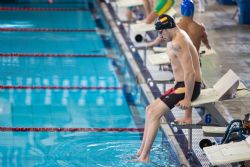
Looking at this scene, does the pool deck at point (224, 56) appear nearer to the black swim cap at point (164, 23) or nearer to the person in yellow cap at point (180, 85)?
the person in yellow cap at point (180, 85)

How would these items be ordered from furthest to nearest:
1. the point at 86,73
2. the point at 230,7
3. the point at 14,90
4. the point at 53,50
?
the point at 230,7, the point at 53,50, the point at 86,73, the point at 14,90

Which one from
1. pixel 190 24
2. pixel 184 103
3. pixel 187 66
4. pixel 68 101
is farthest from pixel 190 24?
pixel 68 101

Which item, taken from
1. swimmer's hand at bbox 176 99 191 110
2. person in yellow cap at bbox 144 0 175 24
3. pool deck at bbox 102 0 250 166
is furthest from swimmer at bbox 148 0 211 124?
person in yellow cap at bbox 144 0 175 24

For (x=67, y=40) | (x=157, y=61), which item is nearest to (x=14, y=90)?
(x=157, y=61)

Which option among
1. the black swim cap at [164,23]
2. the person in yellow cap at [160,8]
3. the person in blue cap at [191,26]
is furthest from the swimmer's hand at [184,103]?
the person in yellow cap at [160,8]

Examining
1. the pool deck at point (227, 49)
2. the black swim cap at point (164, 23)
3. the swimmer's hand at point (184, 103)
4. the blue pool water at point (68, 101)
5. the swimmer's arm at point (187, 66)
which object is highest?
the black swim cap at point (164, 23)

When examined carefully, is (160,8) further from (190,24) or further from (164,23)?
(164,23)

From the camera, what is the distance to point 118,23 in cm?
1477

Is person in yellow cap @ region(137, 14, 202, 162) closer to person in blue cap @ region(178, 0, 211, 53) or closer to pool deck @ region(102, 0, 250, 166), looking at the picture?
pool deck @ region(102, 0, 250, 166)

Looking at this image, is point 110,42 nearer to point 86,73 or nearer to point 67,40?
point 67,40

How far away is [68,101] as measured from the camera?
36.0 feet

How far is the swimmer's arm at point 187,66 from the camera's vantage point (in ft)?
27.2

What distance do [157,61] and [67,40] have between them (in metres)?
4.01

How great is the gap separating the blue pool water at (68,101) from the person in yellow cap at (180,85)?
291mm
